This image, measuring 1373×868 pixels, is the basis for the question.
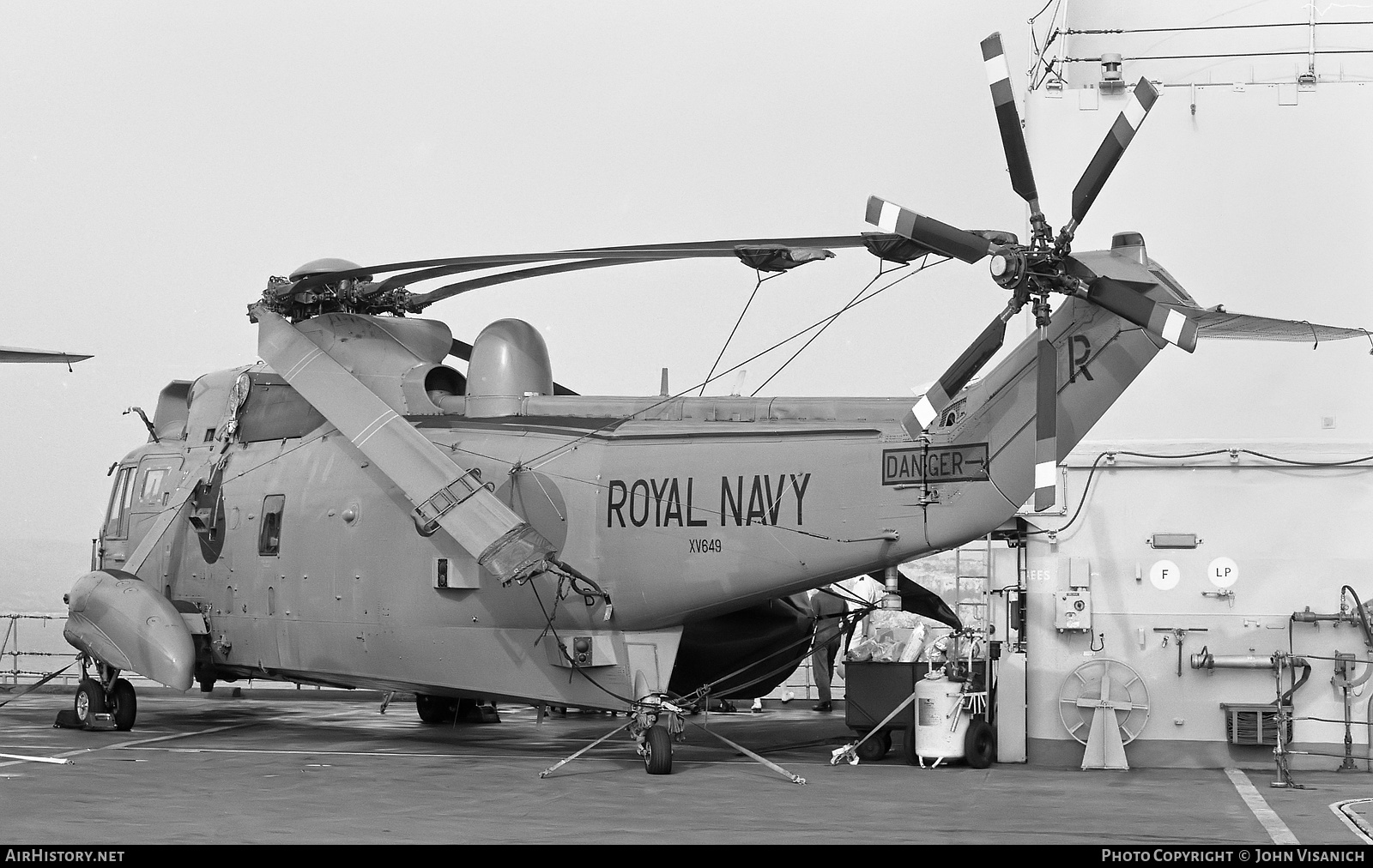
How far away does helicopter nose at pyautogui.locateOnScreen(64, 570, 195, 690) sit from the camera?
675 inches

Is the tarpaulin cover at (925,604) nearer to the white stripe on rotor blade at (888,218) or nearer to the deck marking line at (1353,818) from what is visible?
the deck marking line at (1353,818)

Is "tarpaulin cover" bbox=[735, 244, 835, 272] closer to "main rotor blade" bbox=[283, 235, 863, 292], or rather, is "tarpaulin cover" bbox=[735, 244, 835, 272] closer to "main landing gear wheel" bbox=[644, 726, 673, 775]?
"main rotor blade" bbox=[283, 235, 863, 292]

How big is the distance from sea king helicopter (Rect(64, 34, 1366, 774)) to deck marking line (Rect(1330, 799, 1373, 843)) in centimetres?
328

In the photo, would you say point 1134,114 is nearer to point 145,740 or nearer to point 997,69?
point 997,69

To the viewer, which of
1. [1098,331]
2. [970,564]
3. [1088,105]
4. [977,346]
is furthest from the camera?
[970,564]

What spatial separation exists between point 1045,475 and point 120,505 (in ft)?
44.4

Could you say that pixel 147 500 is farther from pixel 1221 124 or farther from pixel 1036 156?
pixel 1221 124

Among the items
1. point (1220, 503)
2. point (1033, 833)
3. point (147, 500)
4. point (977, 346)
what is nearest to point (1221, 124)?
point (1220, 503)

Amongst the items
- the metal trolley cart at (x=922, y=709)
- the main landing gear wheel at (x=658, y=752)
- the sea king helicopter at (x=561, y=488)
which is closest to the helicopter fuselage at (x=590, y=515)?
the sea king helicopter at (x=561, y=488)

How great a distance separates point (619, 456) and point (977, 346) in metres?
4.53

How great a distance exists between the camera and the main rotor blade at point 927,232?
11.6 metres

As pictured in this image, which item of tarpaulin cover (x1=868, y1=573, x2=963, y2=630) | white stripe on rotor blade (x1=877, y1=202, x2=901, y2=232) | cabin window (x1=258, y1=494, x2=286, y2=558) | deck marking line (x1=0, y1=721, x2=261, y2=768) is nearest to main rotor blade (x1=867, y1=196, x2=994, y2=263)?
white stripe on rotor blade (x1=877, y1=202, x2=901, y2=232)

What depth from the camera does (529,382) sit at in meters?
16.3

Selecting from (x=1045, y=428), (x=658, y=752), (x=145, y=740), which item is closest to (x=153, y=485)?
(x=145, y=740)
